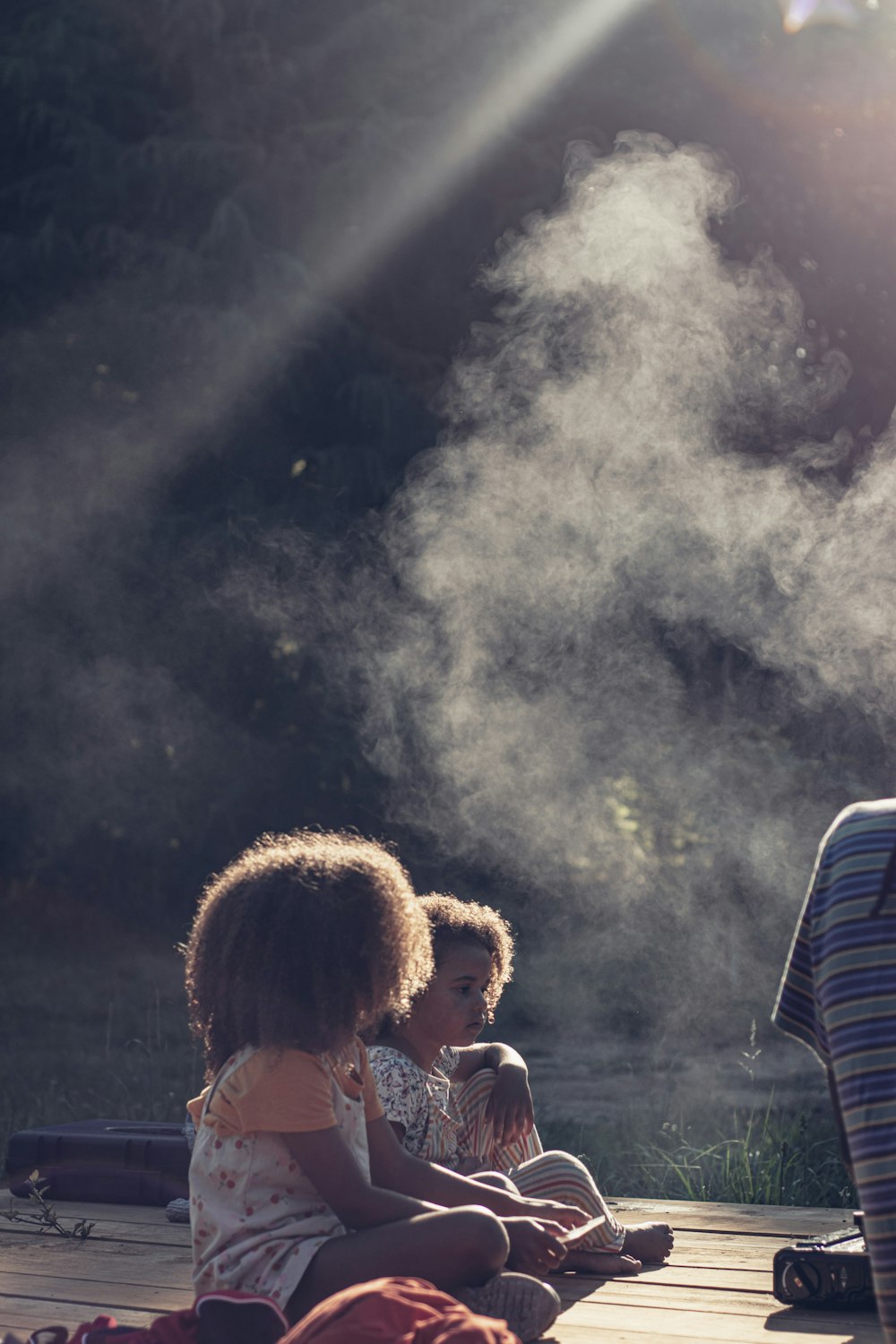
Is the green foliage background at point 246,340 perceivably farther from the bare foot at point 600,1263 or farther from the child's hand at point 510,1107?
the bare foot at point 600,1263

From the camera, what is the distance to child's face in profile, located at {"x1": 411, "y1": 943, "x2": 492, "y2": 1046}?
279 centimetres

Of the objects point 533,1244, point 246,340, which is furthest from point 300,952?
point 246,340

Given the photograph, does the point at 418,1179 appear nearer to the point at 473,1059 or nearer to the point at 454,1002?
the point at 454,1002

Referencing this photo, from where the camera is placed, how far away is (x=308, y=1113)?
1.98m

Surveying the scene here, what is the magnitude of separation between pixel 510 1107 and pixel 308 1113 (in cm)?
91

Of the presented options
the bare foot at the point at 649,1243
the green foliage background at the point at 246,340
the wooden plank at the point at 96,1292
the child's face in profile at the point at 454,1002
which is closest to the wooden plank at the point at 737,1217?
the bare foot at the point at 649,1243

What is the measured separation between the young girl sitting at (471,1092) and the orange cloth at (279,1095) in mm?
653

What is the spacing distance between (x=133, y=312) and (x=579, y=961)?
14.3ft

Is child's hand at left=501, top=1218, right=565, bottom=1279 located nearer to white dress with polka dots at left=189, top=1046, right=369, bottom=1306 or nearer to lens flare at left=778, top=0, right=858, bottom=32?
white dress with polka dots at left=189, top=1046, right=369, bottom=1306

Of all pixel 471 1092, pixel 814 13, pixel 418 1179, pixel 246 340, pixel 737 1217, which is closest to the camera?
pixel 418 1179

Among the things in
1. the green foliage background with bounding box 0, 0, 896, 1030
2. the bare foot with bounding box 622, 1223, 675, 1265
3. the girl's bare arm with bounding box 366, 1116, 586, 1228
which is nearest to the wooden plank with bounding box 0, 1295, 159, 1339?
the girl's bare arm with bounding box 366, 1116, 586, 1228

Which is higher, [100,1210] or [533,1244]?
[533,1244]

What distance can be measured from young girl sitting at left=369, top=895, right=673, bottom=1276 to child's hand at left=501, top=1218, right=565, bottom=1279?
437 mm

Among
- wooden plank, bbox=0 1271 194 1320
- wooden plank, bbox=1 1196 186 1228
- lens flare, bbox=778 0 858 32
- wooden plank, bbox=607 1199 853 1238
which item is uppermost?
lens flare, bbox=778 0 858 32
